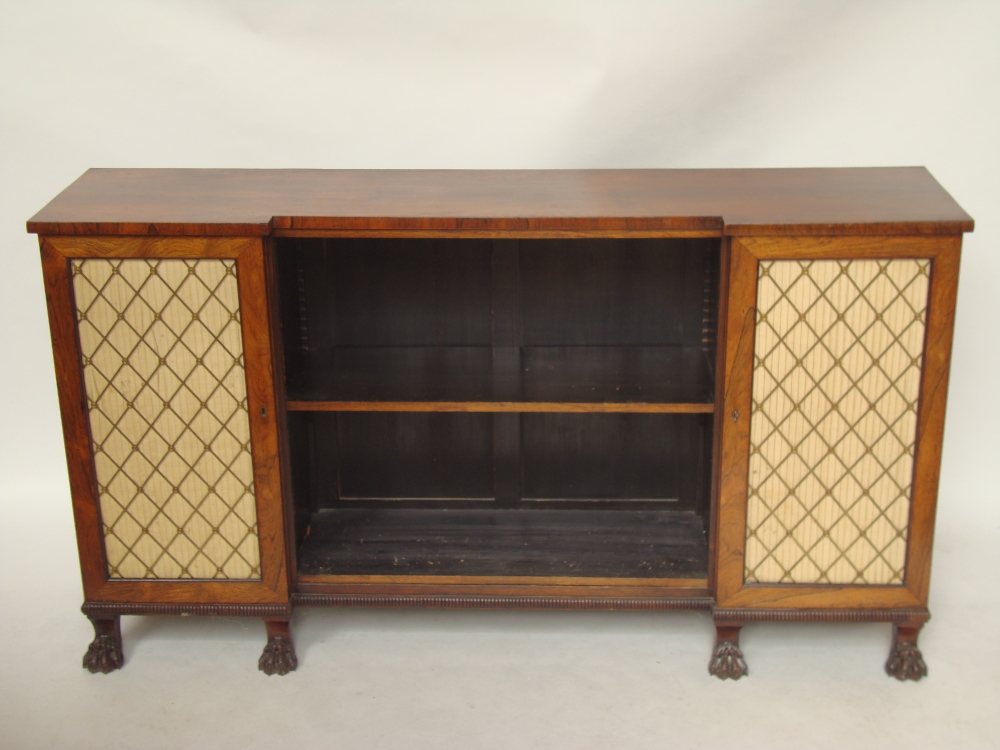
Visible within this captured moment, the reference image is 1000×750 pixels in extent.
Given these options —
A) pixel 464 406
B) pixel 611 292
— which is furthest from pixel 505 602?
pixel 611 292

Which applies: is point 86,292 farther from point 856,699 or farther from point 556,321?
point 856,699

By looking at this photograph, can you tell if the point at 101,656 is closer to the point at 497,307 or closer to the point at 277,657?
the point at 277,657

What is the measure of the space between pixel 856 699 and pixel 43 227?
2.21 metres

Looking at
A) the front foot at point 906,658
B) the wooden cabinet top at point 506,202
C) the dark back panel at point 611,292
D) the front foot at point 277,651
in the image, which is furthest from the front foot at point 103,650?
the front foot at point 906,658

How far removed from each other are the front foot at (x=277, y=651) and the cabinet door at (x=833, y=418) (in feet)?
3.55

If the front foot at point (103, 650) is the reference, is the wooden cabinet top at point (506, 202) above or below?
above

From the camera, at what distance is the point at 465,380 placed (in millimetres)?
3361

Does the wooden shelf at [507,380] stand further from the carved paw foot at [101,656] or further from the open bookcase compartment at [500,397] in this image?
the carved paw foot at [101,656]

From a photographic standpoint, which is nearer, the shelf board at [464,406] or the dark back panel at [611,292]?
the shelf board at [464,406]

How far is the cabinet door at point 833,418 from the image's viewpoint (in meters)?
2.89

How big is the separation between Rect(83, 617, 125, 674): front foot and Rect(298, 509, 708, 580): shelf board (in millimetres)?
508

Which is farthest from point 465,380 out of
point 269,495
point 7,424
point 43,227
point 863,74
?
point 7,424

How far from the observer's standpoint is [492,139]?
386 cm

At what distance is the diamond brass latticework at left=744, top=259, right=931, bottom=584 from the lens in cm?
291
